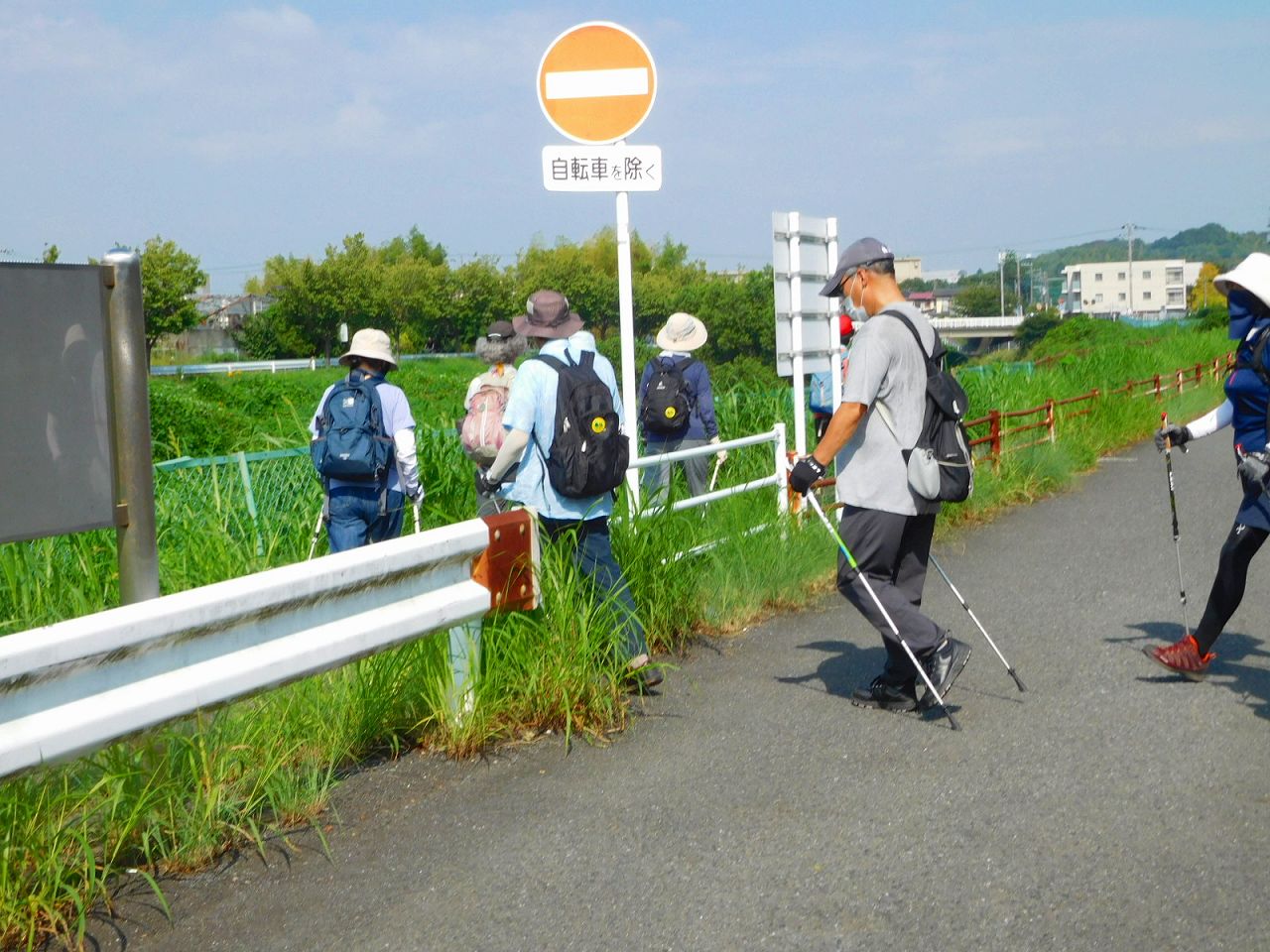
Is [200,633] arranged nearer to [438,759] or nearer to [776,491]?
[438,759]

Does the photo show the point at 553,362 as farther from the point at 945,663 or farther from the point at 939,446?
the point at 945,663

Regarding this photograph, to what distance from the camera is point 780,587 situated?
26.5 feet

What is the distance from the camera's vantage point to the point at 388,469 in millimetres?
7941

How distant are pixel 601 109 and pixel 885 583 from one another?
3538 mm

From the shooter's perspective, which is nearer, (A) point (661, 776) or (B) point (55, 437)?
(B) point (55, 437)

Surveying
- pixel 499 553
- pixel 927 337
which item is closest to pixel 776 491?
pixel 927 337

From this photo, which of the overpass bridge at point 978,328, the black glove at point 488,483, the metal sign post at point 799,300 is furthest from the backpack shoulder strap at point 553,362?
the overpass bridge at point 978,328

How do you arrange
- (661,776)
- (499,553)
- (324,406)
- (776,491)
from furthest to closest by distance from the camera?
(776,491) → (324,406) → (499,553) → (661,776)

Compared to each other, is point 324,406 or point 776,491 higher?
point 324,406

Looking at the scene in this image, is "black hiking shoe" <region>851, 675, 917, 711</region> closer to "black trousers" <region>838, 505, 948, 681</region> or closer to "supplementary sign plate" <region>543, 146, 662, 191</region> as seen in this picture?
"black trousers" <region>838, 505, 948, 681</region>

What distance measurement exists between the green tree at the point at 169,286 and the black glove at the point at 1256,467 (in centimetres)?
7151

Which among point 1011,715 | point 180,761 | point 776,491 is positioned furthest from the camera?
point 776,491

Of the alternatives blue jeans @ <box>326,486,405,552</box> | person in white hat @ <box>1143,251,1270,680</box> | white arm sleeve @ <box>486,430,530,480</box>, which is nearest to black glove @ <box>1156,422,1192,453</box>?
person in white hat @ <box>1143,251,1270,680</box>

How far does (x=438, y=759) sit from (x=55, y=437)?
74.5 inches
